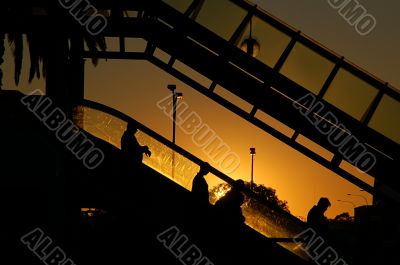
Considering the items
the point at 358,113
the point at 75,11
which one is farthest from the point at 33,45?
the point at 358,113

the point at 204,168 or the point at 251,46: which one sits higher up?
the point at 251,46

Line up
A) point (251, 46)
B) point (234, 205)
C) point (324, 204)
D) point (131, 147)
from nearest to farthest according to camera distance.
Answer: point (234, 205) → point (324, 204) → point (131, 147) → point (251, 46)

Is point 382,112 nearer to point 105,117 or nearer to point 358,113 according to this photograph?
point 358,113

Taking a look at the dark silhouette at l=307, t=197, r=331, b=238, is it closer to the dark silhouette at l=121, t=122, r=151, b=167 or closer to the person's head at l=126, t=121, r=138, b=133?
the dark silhouette at l=121, t=122, r=151, b=167

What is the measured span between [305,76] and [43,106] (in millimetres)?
4456

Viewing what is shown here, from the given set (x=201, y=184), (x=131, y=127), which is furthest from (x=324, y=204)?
(x=131, y=127)

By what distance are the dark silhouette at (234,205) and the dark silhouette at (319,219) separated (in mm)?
1106

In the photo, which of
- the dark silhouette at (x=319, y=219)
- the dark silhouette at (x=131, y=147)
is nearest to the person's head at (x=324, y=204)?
the dark silhouette at (x=319, y=219)

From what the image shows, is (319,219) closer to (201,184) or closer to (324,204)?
(324,204)

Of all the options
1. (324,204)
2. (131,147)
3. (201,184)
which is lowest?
(131,147)

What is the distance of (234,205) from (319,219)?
1.38 m

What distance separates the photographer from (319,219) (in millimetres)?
12008

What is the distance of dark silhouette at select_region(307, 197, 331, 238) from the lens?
12.0m

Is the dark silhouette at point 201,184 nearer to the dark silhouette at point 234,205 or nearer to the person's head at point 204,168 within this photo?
the person's head at point 204,168
